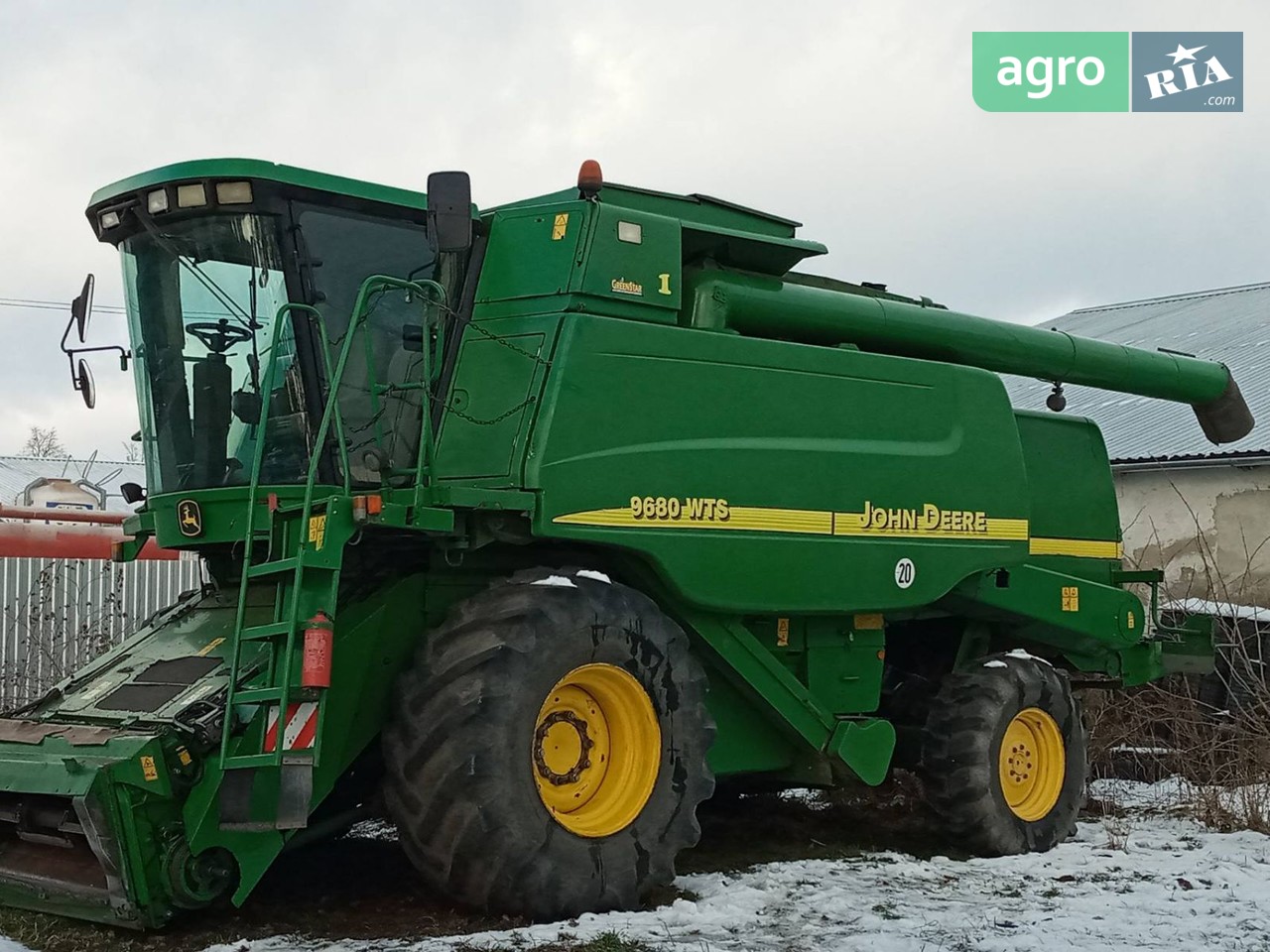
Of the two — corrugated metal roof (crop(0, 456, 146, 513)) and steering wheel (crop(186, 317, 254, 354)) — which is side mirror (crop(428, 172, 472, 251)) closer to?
steering wheel (crop(186, 317, 254, 354))

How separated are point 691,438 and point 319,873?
107 inches

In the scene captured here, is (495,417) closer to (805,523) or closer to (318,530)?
(318,530)

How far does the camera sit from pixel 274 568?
18.5 feet

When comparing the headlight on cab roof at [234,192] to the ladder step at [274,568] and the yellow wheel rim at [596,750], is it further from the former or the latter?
the yellow wheel rim at [596,750]

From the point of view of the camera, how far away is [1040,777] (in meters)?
8.51

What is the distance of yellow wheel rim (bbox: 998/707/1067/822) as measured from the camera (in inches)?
326

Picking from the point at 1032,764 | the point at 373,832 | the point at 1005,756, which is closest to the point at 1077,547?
the point at 1032,764

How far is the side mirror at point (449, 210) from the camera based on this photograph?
5.84 metres

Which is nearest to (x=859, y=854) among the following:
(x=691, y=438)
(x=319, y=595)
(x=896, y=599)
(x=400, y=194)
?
(x=896, y=599)

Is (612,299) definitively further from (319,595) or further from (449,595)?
(319,595)

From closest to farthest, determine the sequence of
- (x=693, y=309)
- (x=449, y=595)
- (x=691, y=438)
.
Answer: (x=449, y=595)
(x=691, y=438)
(x=693, y=309)

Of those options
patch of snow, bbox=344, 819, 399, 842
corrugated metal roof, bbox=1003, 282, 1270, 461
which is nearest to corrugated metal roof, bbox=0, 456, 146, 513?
corrugated metal roof, bbox=1003, 282, 1270, 461

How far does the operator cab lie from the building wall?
12.8 metres

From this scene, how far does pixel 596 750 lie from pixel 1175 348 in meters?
18.9
